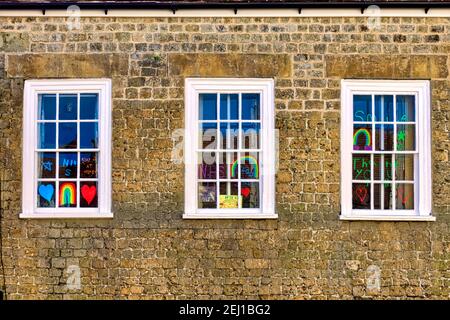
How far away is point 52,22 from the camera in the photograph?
1509 centimetres

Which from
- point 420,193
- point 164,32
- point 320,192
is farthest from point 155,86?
point 420,193

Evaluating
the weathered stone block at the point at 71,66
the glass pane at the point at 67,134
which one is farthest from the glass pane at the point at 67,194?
the weathered stone block at the point at 71,66

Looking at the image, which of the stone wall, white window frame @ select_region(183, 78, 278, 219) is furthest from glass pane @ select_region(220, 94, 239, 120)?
the stone wall

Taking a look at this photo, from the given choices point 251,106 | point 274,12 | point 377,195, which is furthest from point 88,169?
point 377,195

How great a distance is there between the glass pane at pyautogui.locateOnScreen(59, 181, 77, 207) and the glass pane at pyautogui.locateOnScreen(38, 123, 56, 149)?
57 centimetres

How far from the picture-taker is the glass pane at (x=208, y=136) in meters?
15.0

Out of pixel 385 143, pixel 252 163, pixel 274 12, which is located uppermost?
pixel 274 12

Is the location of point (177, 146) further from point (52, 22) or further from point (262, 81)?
point (52, 22)

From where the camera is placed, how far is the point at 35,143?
15055 millimetres

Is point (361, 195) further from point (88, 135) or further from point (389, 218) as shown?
point (88, 135)

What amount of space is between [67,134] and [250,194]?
2.68m

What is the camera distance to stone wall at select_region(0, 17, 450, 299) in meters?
14.8

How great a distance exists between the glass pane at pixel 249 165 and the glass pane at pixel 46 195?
2.65m

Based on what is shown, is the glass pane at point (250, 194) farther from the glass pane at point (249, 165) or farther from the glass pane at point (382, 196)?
the glass pane at point (382, 196)
